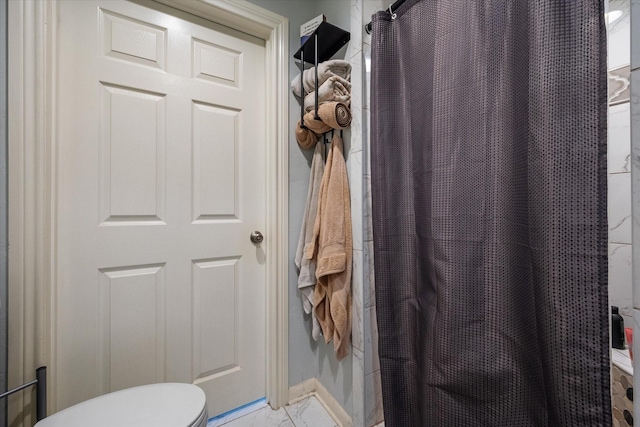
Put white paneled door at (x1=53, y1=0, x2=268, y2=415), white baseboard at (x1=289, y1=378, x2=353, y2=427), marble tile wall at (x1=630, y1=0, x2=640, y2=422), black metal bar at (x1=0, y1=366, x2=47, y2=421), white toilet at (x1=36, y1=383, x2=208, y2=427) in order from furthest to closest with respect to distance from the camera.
Result: white baseboard at (x1=289, y1=378, x2=353, y2=427)
white paneled door at (x1=53, y1=0, x2=268, y2=415)
black metal bar at (x1=0, y1=366, x2=47, y2=421)
white toilet at (x1=36, y1=383, x2=208, y2=427)
marble tile wall at (x1=630, y1=0, x2=640, y2=422)

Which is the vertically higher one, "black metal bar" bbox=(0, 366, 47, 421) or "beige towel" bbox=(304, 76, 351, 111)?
"beige towel" bbox=(304, 76, 351, 111)

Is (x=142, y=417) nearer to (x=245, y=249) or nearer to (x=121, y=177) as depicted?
(x=245, y=249)

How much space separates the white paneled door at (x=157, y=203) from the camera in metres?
0.95

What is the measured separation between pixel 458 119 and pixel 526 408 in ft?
2.35

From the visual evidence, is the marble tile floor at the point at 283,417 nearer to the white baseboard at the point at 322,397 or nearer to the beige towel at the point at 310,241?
the white baseboard at the point at 322,397

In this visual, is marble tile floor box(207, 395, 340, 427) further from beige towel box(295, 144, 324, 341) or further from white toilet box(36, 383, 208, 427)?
white toilet box(36, 383, 208, 427)

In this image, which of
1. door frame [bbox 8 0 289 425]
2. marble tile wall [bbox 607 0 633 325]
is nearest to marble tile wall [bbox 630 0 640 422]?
marble tile wall [bbox 607 0 633 325]

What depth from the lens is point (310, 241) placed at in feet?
4.02

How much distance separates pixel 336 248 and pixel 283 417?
871 mm

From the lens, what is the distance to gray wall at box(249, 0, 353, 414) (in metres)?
1.25

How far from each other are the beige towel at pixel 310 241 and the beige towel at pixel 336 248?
8 centimetres

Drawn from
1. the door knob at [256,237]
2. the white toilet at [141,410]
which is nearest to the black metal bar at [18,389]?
the white toilet at [141,410]

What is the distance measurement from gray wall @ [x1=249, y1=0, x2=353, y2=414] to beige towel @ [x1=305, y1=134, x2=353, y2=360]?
204 mm

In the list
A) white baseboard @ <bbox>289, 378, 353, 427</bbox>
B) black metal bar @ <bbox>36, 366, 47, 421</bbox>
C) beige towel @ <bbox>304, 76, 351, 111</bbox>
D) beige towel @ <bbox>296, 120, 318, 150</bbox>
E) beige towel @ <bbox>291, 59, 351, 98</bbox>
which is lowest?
white baseboard @ <bbox>289, 378, 353, 427</bbox>
